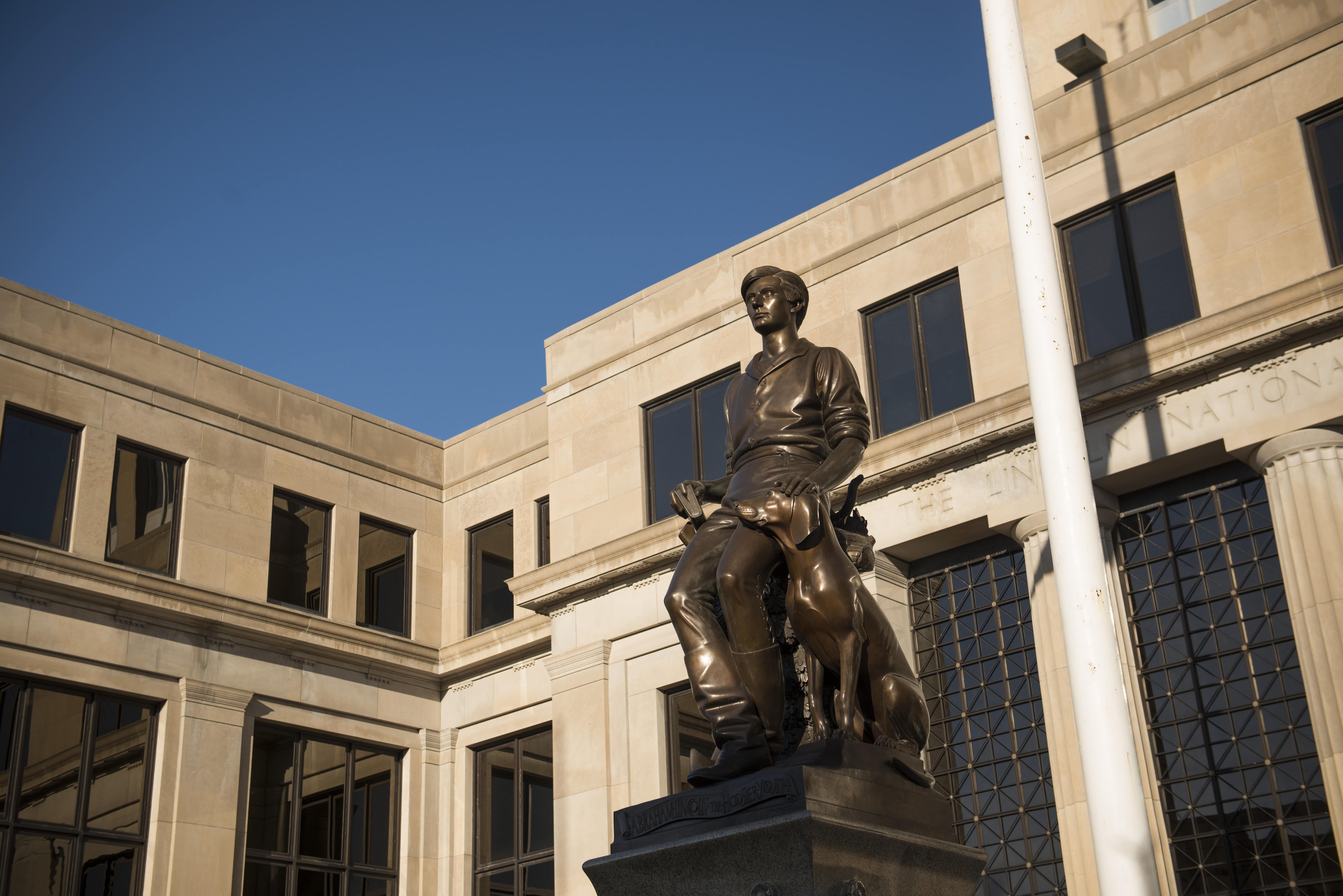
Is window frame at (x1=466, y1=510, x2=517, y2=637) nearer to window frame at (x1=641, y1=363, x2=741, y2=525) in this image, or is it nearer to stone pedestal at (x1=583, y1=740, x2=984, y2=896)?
window frame at (x1=641, y1=363, x2=741, y2=525)

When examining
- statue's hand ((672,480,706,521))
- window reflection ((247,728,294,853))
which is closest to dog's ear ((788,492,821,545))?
statue's hand ((672,480,706,521))

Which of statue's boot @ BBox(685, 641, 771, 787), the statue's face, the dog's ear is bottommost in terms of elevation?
statue's boot @ BBox(685, 641, 771, 787)

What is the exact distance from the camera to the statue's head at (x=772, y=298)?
349 inches

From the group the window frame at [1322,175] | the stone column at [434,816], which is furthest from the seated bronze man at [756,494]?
the stone column at [434,816]

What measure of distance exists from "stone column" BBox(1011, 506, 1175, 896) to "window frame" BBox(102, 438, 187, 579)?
45.1ft

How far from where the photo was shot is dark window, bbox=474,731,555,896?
23.5 m

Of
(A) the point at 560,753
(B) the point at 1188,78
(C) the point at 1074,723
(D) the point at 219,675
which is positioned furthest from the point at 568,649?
(B) the point at 1188,78

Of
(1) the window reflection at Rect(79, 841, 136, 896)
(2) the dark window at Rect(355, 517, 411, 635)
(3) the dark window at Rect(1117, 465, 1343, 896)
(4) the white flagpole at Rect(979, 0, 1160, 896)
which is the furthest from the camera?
(2) the dark window at Rect(355, 517, 411, 635)

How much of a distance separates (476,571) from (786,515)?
Answer: 65.7 feet

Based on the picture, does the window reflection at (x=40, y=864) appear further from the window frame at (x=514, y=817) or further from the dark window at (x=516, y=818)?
the dark window at (x=516, y=818)

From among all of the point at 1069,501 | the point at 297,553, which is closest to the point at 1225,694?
the point at 1069,501

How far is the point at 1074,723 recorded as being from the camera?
16.2 m

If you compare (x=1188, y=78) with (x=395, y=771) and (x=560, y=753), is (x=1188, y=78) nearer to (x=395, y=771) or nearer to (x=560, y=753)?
(x=560, y=753)

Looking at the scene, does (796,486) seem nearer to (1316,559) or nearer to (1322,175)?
(1316,559)
